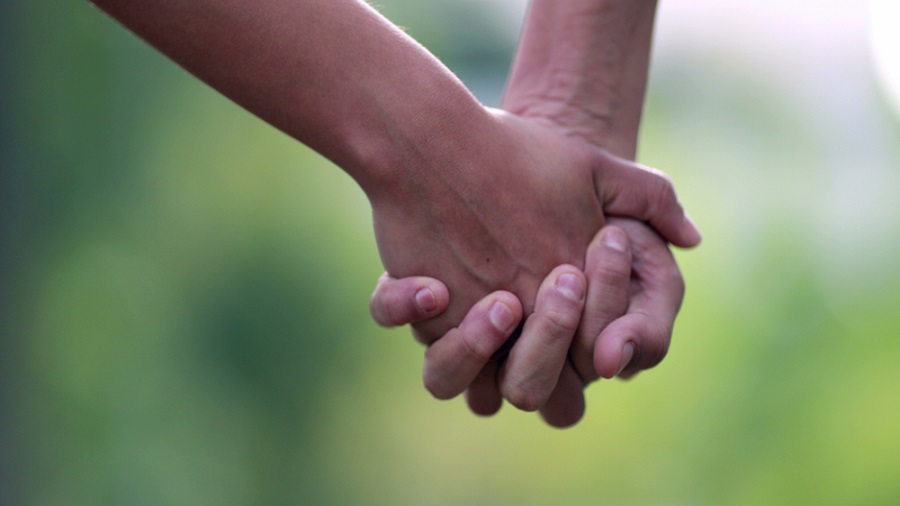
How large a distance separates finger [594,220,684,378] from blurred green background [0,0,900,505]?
1.95 m

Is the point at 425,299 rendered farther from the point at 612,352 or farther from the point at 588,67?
the point at 588,67

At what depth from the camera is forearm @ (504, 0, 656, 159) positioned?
47.7 inches

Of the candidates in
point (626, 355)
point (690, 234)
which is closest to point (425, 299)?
point (626, 355)

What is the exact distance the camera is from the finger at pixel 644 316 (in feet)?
3.49

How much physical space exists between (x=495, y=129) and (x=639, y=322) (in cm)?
Result: 28

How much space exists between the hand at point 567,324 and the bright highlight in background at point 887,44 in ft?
7.48

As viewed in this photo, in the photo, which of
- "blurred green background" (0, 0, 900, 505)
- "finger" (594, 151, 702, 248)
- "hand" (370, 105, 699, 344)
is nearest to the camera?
"hand" (370, 105, 699, 344)

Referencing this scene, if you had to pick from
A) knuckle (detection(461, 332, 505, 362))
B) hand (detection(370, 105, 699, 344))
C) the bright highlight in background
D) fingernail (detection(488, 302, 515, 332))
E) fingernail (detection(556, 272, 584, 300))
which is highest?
the bright highlight in background

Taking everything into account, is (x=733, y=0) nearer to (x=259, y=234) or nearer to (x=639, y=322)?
(x=259, y=234)

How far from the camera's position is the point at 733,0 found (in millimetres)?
3248

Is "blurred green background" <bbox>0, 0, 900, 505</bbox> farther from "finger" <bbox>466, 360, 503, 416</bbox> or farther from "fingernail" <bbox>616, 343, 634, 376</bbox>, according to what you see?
"fingernail" <bbox>616, 343, 634, 376</bbox>

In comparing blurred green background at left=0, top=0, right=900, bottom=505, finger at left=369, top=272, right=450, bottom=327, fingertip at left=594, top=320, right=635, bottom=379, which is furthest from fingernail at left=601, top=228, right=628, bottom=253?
blurred green background at left=0, top=0, right=900, bottom=505

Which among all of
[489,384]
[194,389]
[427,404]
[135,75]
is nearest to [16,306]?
[194,389]

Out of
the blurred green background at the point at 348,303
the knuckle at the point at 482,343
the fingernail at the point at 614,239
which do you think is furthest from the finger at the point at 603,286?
the blurred green background at the point at 348,303
